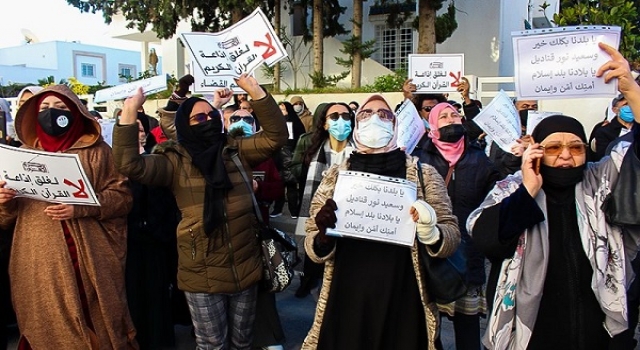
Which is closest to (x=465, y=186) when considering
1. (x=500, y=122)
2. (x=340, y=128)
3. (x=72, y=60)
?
(x=500, y=122)

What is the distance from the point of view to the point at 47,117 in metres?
3.25

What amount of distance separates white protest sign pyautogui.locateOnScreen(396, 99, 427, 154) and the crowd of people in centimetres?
20

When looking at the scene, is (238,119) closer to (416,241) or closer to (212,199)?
(212,199)

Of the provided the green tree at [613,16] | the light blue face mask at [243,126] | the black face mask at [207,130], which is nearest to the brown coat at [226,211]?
the black face mask at [207,130]

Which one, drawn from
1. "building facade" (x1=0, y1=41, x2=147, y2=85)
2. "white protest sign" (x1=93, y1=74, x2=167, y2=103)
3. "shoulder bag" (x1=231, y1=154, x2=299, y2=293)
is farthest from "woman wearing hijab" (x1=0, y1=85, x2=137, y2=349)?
"building facade" (x1=0, y1=41, x2=147, y2=85)

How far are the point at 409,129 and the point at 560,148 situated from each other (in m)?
2.19

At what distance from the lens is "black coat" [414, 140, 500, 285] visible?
12.3 feet

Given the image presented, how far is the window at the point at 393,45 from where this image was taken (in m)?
19.6

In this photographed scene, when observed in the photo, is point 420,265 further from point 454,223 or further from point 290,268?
point 290,268

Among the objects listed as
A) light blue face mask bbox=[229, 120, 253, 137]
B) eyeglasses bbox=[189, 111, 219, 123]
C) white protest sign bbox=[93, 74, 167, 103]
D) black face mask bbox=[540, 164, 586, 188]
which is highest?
white protest sign bbox=[93, 74, 167, 103]

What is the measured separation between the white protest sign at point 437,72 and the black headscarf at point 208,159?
4.19 m

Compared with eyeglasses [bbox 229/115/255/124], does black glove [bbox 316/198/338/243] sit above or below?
below

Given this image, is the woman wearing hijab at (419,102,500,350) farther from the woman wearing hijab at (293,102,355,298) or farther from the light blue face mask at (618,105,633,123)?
the light blue face mask at (618,105,633,123)

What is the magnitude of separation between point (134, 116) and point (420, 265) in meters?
1.84
